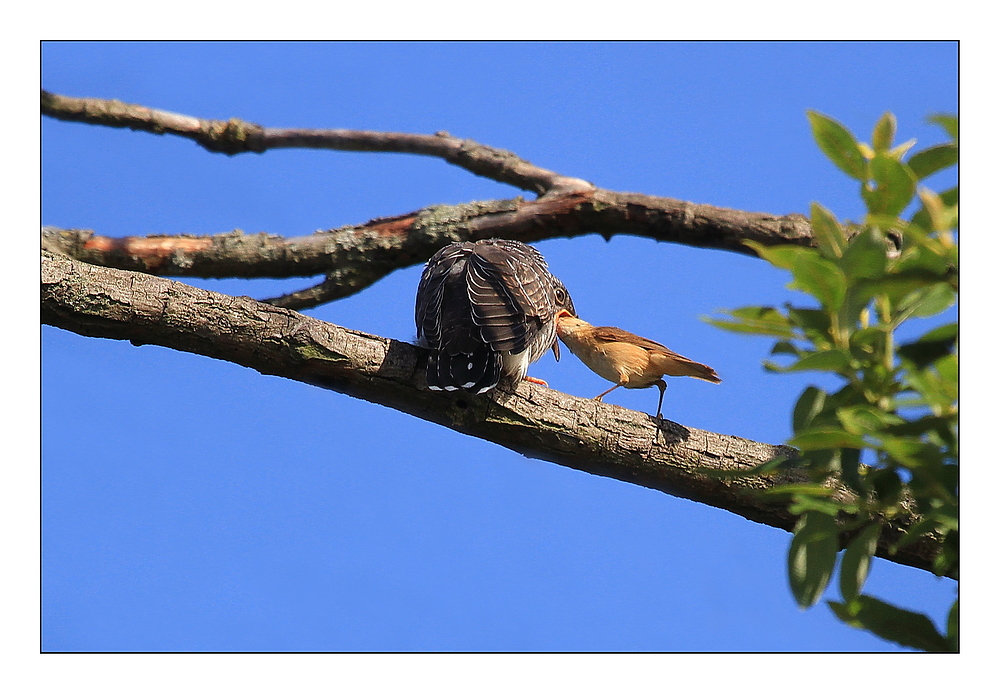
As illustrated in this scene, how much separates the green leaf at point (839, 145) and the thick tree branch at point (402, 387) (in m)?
1.74

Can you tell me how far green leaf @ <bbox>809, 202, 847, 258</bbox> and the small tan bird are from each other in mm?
2482

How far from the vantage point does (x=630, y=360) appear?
4.27 meters

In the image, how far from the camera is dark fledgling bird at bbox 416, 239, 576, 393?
322cm

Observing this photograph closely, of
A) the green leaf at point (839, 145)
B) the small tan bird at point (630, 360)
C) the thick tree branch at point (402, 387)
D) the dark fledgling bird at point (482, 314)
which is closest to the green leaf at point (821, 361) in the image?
the green leaf at point (839, 145)

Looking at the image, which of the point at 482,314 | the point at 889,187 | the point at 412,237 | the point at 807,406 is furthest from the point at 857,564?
the point at 412,237

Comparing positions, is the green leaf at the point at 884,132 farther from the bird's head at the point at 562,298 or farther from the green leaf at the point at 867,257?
the bird's head at the point at 562,298

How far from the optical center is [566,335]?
4.71 m

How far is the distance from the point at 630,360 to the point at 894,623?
2.74m

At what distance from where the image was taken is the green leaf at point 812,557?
63.1 inches

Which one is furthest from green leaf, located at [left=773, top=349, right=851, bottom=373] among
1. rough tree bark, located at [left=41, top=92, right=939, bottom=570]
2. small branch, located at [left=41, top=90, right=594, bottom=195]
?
small branch, located at [left=41, top=90, right=594, bottom=195]

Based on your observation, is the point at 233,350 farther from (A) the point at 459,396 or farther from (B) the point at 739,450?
(B) the point at 739,450

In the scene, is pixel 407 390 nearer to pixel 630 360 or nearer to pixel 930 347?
pixel 630 360

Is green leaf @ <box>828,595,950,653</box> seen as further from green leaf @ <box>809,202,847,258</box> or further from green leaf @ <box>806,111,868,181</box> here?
green leaf @ <box>806,111,868,181</box>

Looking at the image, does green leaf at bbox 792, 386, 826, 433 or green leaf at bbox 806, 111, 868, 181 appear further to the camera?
green leaf at bbox 792, 386, 826, 433
